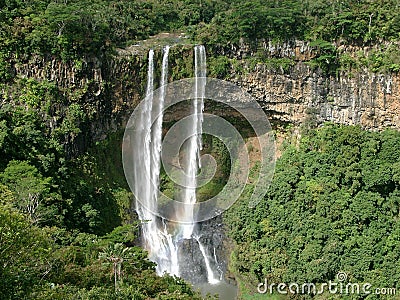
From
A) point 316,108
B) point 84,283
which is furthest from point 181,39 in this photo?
point 84,283

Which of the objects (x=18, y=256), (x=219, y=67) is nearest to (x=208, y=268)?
(x=219, y=67)

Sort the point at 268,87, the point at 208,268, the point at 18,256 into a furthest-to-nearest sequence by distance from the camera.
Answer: the point at 268,87 < the point at 208,268 < the point at 18,256

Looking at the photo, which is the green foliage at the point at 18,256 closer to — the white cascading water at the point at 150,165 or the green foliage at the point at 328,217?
the green foliage at the point at 328,217

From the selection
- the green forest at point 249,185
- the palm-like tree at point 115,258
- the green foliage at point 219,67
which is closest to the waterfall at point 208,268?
the green forest at point 249,185

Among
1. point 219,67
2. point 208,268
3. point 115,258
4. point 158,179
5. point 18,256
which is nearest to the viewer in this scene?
point 18,256

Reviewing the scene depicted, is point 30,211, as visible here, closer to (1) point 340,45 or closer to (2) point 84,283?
(2) point 84,283

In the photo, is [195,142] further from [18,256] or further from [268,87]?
[18,256]

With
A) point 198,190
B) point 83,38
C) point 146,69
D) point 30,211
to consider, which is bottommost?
point 198,190
